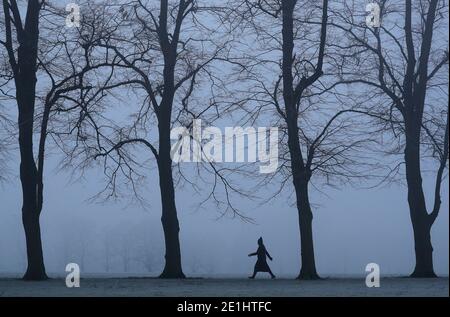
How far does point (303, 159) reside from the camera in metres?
27.9

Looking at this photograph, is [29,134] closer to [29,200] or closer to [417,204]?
[29,200]

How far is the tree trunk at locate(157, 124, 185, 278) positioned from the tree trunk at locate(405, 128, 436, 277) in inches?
300

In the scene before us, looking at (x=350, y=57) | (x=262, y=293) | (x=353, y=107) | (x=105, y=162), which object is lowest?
(x=262, y=293)

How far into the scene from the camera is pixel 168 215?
27.3 m

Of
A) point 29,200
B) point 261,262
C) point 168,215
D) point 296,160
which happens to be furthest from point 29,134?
point 261,262

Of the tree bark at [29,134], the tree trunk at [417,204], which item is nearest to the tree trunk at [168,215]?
the tree bark at [29,134]

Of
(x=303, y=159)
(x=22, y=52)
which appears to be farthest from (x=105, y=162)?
(x=303, y=159)

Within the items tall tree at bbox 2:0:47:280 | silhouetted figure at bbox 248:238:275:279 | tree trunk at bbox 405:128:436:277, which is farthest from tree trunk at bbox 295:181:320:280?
tall tree at bbox 2:0:47:280

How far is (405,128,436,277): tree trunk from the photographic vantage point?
27875mm

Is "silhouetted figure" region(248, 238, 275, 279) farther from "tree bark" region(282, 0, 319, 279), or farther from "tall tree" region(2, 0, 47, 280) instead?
"tall tree" region(2, 0, 47, 280)

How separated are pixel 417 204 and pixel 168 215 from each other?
805 cm
